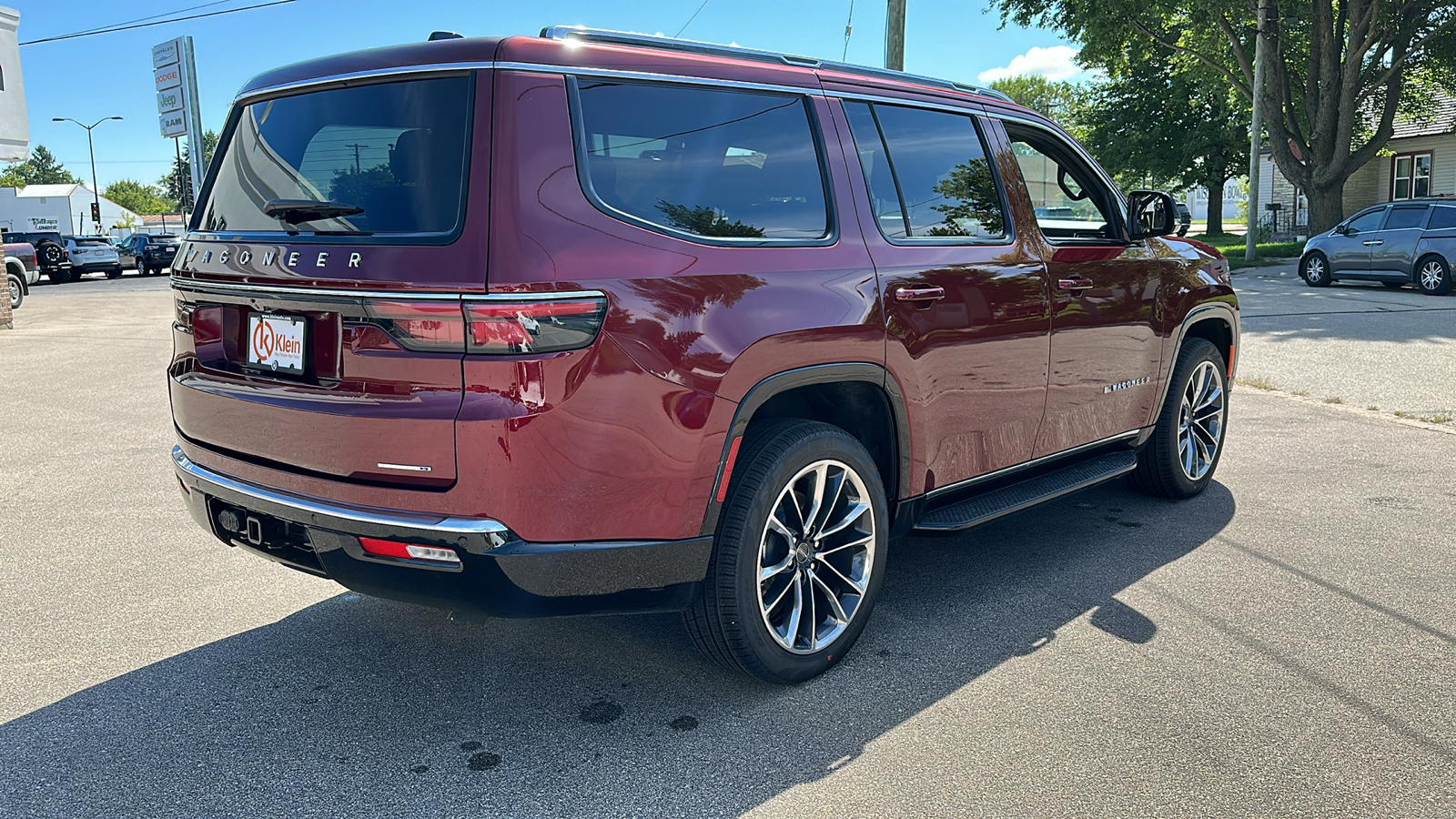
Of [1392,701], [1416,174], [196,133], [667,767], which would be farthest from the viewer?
[1416,174]

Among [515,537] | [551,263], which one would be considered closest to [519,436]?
[515,537]

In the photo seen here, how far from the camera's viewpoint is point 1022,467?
4.47 m

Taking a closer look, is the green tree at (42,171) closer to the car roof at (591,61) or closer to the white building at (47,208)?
the white building at (47,208)

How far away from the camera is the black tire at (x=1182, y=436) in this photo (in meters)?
5.43

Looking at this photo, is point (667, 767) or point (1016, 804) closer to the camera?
point (1016, 804)

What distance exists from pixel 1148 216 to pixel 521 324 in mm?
3325

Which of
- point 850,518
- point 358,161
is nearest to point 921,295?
point 850,518

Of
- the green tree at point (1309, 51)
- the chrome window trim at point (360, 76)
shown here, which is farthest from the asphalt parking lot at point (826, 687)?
the green tree at point (1309, 51)

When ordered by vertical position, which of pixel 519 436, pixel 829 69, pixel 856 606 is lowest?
pixel 856 606

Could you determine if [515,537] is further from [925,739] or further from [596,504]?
[925,739]

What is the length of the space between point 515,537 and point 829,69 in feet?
6.58

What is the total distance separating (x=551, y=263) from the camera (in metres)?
2.78

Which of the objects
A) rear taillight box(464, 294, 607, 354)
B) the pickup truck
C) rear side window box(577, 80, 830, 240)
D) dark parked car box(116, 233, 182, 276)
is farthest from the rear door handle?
dark parked car box(116, 233, 182, 276)

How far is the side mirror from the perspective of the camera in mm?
4926
